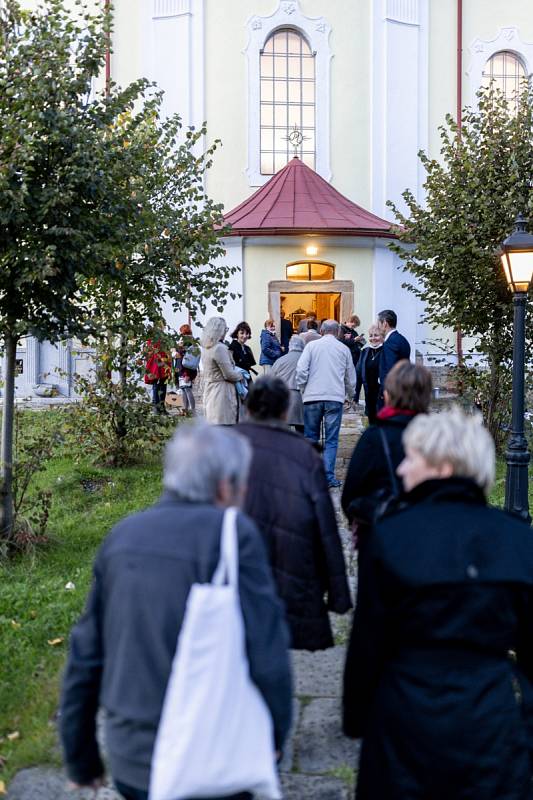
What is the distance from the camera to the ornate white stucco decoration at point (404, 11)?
70.3 feet

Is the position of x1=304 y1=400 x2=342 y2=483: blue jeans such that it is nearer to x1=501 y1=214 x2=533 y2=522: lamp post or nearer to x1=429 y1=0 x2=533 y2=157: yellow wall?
x1=501 y1=214 x2=533 y2=522: lamp post

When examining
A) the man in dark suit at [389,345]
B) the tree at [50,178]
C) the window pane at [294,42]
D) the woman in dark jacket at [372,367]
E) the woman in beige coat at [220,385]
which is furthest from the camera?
the window pane at [294,42]

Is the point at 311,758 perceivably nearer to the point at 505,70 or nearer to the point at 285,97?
the point at 285,97

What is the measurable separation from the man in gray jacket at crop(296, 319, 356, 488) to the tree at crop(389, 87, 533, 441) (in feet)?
11.1

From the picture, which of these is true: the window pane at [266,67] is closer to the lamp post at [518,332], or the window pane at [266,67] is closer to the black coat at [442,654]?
the lamp post at [518,332]

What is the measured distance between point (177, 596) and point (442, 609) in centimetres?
74

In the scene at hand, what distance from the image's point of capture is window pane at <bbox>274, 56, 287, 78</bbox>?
22.0m

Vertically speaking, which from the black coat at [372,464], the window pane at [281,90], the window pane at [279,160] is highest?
the window pane at [281,90]

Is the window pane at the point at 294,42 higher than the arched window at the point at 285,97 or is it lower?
higher

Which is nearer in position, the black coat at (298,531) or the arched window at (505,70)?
the black coat at (298,531)

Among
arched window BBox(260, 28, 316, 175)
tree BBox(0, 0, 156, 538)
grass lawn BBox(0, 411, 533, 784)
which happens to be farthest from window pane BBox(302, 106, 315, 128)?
tree BBox(0, 0, 156, 538)

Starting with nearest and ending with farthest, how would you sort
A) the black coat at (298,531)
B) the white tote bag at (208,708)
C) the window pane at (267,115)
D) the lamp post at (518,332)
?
1. the white tote bag at (208,708)
2. the black coat at (298,531)
3. the lamp post at (518,332)
4. the window pane at (267,115)

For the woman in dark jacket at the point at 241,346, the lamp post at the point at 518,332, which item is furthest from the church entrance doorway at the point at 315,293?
the lamp post at the point at 518,332

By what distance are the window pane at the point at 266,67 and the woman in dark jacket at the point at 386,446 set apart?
1906cm
